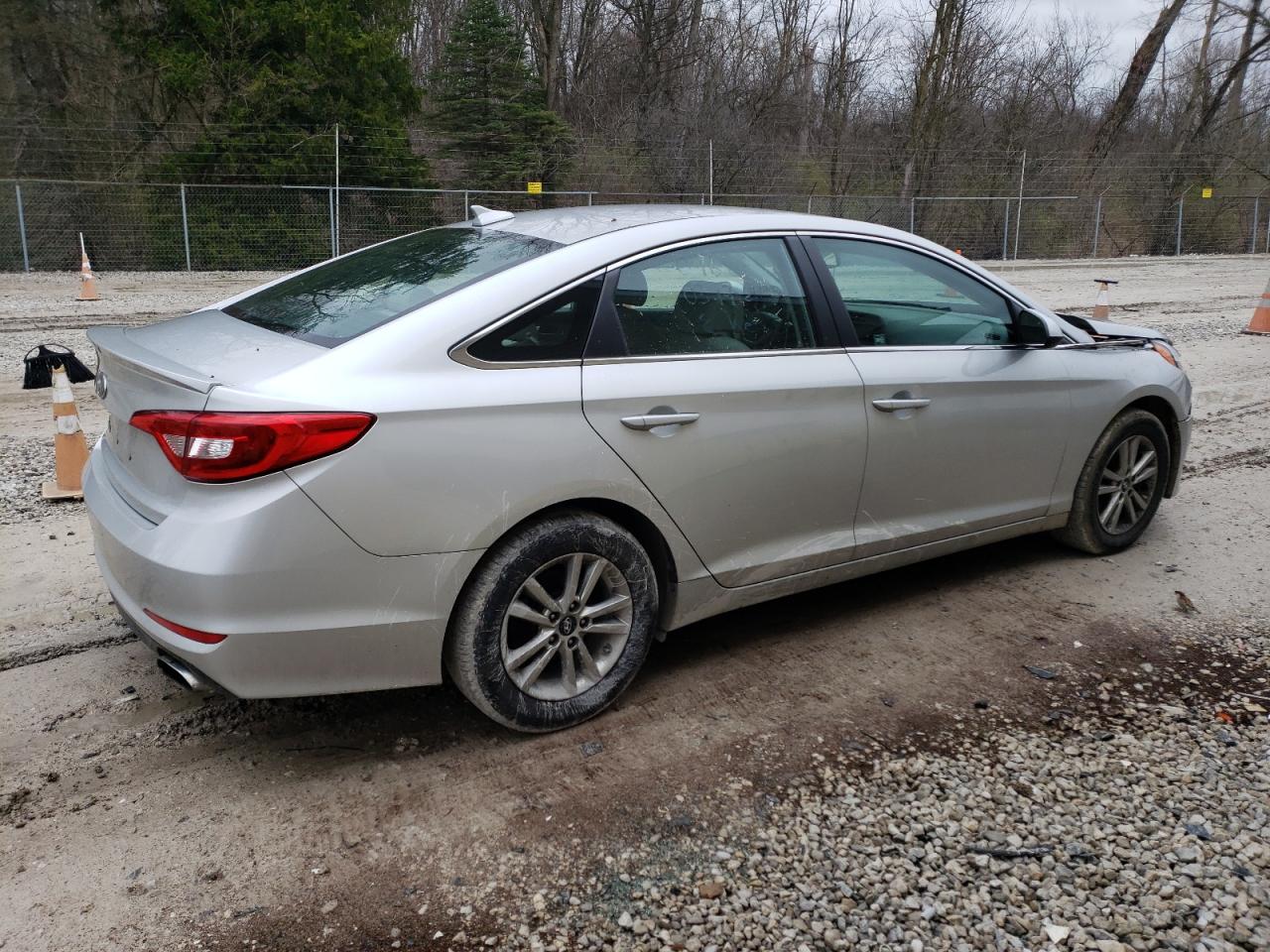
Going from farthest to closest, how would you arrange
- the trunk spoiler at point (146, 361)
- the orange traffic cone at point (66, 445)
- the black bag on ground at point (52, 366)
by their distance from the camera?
the black bag on ground at point (52, 366) < the orange traffic cone at point (66, 445) < the trunk spoiler at point (146, 361)

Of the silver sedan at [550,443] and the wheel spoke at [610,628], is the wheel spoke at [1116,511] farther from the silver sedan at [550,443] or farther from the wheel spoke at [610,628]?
the wheel spoke at [610,628]

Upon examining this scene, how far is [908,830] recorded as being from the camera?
3.01 meters

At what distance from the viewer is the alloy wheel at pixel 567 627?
3326 millimetres

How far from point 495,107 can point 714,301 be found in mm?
23830

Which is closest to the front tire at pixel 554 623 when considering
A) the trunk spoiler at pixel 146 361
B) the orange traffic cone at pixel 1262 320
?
the trunk spoiler at pixel 146 361

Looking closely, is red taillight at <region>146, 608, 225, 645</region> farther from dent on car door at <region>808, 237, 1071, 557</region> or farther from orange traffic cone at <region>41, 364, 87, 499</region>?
orange traffic cone at <region>41, 364, 87, 499</region>

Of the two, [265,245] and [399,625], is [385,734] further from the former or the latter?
[265,245]

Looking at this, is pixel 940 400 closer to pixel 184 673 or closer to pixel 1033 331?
pixel 1033 331

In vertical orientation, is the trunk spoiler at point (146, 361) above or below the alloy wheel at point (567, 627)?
above

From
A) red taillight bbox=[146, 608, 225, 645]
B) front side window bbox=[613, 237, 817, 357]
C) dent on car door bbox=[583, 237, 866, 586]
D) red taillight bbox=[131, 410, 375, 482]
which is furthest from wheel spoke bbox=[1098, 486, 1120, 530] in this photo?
red taillight bbox=[146, 608, 225, 645]

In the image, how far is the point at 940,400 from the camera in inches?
167

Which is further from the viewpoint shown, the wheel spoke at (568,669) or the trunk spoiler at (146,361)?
the wheel spoke at (568,669)

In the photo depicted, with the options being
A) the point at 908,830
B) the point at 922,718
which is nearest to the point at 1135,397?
the point at 922,718

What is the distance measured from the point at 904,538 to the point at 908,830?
1.52 m
